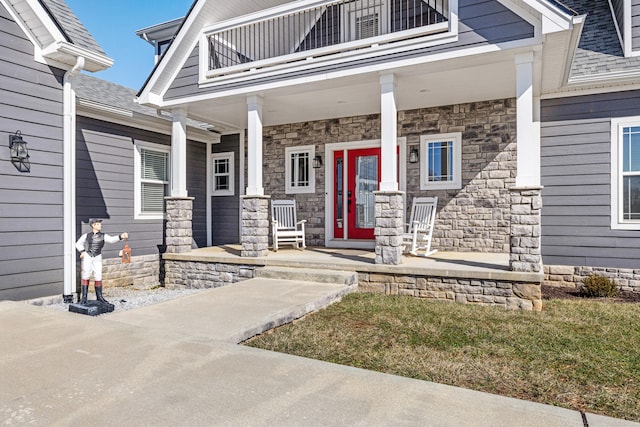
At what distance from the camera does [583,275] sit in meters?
6.34

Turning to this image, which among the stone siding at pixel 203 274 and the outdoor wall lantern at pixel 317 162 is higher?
the outdoor wall lantern at pixel 317 162

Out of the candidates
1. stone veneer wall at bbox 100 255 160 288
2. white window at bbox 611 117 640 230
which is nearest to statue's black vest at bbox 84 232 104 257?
stone veneer wall at bbox 100 255 160 288

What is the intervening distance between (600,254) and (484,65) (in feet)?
11.0

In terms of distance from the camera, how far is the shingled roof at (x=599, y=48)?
606cm

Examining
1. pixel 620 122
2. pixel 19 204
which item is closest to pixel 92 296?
pixel 19 204

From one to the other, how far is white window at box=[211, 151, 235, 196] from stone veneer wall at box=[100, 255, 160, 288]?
207cm

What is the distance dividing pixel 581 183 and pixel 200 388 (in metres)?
6.25

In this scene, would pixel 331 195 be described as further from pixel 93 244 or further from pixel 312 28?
pixel 93 244

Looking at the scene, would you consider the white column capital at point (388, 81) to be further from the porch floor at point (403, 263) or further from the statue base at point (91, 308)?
the statue base at point (91, 308)

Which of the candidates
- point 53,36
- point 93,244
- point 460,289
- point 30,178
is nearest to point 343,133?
point 460,289

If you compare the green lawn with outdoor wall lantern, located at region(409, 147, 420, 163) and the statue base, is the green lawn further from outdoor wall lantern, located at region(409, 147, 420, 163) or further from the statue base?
outdoor wall lantern, located at region(409, 147, 420, 163)

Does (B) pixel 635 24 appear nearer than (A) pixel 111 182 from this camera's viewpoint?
Yes

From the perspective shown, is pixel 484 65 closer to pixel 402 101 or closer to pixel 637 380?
pixel 402 101

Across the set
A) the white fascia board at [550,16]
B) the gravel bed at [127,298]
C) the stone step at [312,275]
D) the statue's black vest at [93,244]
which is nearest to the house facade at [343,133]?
the white fascia board at [550,16]
